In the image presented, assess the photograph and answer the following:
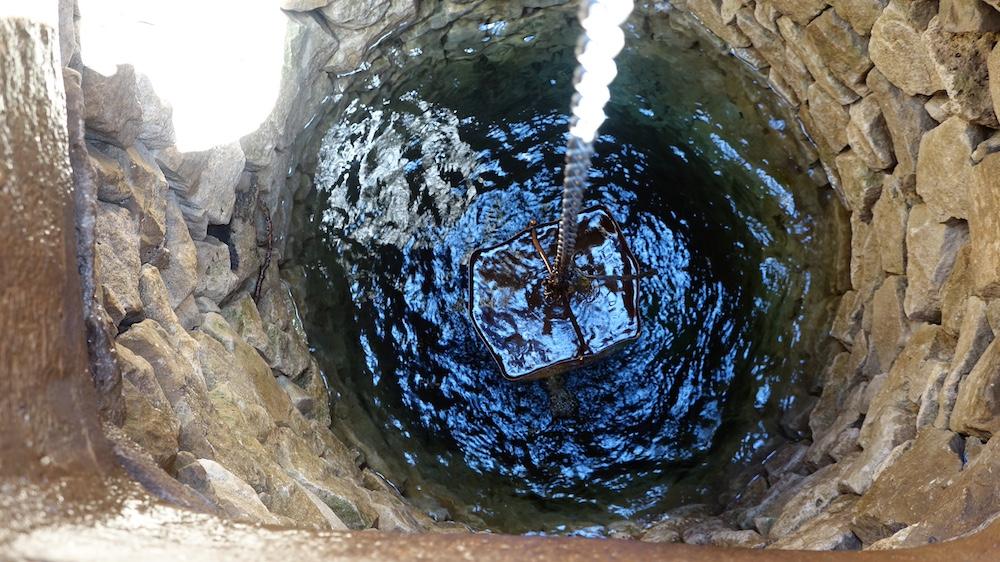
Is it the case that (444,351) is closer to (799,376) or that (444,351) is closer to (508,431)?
(508,431)

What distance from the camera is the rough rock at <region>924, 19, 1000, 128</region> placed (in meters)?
2.57

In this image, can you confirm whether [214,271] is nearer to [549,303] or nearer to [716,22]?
[549,303]

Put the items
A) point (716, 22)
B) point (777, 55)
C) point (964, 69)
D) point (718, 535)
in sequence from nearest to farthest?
point (964, 69) → point (718, 535) → point (777, 55) → point (716, 22)

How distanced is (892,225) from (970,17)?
111 centimetres

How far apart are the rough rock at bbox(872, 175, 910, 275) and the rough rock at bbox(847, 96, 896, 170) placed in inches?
3.5

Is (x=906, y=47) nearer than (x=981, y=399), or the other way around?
(x=981, y=399)

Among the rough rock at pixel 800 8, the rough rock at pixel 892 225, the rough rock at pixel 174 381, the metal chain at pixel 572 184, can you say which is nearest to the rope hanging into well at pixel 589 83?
the metal chain at pixel 572 184

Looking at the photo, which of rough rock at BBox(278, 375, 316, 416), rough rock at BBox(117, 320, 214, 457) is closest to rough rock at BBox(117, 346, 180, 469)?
rough rock at BBox(117, 320, 214, 457)

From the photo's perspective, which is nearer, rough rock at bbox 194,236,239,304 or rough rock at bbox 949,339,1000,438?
rough rock at bbox 949,339,1000,438

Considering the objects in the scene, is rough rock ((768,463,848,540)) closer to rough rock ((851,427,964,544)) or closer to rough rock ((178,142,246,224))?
rough rock ((851,427,964,544))

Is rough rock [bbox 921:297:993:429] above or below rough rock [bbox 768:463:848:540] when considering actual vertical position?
above

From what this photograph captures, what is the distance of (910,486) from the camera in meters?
2.48

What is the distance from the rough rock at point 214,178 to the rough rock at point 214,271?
110 mm

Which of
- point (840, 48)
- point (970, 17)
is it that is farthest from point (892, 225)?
point (970, 17)
